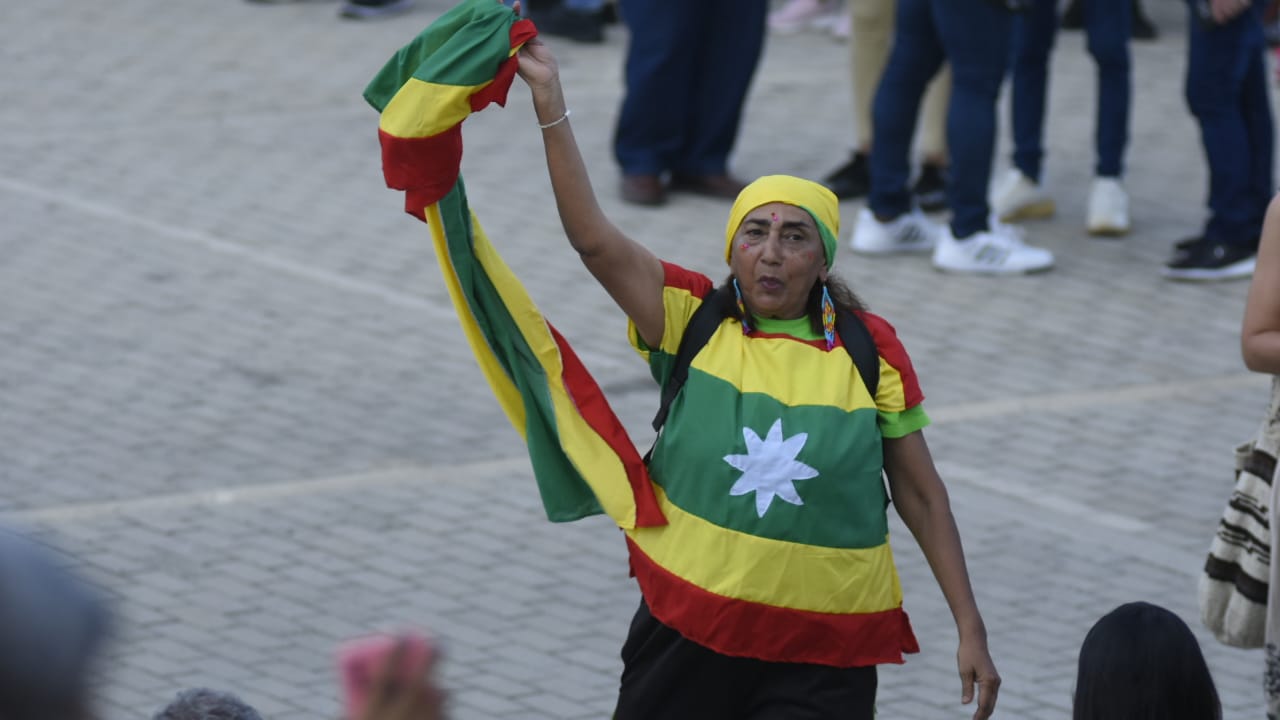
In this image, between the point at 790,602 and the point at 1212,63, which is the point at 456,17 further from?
the point at 1212,63

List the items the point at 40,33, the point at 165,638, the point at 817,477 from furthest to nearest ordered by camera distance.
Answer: the point at 40,33
the point at 165,638
the point at 817,477

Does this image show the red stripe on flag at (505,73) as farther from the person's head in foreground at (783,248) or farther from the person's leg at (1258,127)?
the person's leg at (1258,127)

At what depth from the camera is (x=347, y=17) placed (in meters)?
13.5

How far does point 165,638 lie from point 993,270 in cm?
470

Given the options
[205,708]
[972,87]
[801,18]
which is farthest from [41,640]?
[801,18]

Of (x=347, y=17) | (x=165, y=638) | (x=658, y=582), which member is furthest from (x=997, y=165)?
(x=658, y=582)

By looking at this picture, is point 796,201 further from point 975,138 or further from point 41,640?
point 975,138

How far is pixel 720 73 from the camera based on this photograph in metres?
9.52

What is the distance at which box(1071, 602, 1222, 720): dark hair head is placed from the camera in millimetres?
2953

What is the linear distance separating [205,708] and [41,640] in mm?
1239

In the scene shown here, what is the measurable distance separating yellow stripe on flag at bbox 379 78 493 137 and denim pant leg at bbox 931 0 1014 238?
5.00 meters

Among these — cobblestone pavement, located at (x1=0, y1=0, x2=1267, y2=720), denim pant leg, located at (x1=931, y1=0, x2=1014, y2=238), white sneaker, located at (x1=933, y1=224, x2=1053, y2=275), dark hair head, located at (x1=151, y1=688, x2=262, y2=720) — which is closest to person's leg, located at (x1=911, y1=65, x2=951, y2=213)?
cobblestone pavement, located at (x1=0, y1=0, x2=1267, y2=720)

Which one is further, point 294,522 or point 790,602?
point 294,522

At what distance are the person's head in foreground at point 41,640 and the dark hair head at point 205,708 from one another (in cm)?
115
